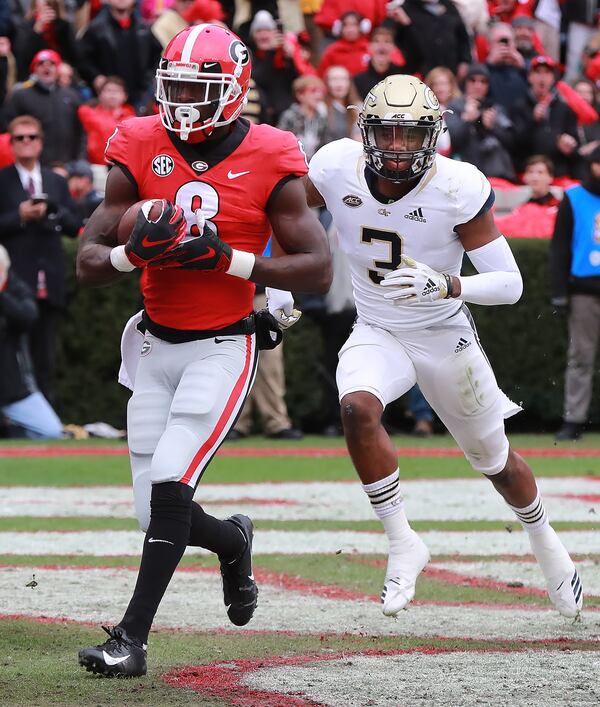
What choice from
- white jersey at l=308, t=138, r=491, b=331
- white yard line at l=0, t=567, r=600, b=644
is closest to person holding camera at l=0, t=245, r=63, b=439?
white yard line at l=0, t=567, r=600, b=644

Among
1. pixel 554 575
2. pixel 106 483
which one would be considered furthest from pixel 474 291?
pixel 106 483

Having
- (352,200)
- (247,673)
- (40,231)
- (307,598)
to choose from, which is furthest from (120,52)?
(247,673)

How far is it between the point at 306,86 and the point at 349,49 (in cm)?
235

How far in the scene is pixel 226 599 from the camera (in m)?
5.11

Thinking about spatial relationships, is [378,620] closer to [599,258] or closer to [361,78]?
[599,258]

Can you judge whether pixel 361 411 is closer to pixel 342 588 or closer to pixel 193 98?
pixel 342 588

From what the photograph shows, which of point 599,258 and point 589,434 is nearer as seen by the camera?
point 599,258

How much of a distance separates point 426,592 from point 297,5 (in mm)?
10664

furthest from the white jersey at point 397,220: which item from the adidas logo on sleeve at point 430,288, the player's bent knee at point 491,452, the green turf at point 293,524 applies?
the green turf at point 293,524

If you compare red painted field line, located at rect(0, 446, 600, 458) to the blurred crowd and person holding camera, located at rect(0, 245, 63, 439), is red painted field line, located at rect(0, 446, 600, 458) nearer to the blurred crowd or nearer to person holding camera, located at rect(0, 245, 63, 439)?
person holding camera, located at rect(0, 245, 63, 439)

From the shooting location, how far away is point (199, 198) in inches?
189

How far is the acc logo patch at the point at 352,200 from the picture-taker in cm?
553

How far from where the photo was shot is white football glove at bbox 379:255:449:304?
5.11 metres

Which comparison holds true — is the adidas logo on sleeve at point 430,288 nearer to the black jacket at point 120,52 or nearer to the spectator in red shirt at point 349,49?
the black jacket at point 120,52
